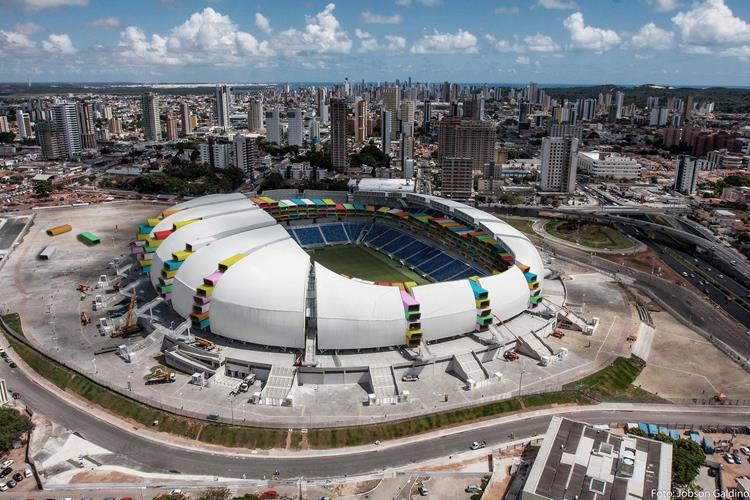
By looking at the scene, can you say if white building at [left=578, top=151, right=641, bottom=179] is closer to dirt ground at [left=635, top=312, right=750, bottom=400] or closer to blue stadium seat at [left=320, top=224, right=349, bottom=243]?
blue stadium seat at [left=320, top=224, right=349, bottom=243]

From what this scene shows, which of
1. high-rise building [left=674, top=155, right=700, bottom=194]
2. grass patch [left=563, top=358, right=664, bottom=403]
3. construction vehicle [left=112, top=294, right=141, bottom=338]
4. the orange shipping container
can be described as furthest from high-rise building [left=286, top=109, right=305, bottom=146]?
grass patch [left=563, top=358, right=664, bottom=403]

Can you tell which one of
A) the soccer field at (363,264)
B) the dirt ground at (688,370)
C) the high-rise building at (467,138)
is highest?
the high-rise building at (467,138)

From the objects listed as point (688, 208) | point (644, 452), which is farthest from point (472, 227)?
point (688, 208)

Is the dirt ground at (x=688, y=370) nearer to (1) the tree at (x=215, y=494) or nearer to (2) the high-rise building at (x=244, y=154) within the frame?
(1) the tree at (x=215, y=494)

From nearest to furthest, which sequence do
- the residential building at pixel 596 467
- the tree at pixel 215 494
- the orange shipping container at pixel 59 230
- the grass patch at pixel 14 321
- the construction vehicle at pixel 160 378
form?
the residential building at pixel 596 467, the tree at pixel 215 494, the construction vehicle at pixel 160 378, the grass patch at pixel 14 321, the orange shipping container at pixel 59 230

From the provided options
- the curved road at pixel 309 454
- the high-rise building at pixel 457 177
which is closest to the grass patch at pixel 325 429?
the curved road at pixel 309 454

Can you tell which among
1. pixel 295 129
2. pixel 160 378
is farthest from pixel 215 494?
pixel 295 129
